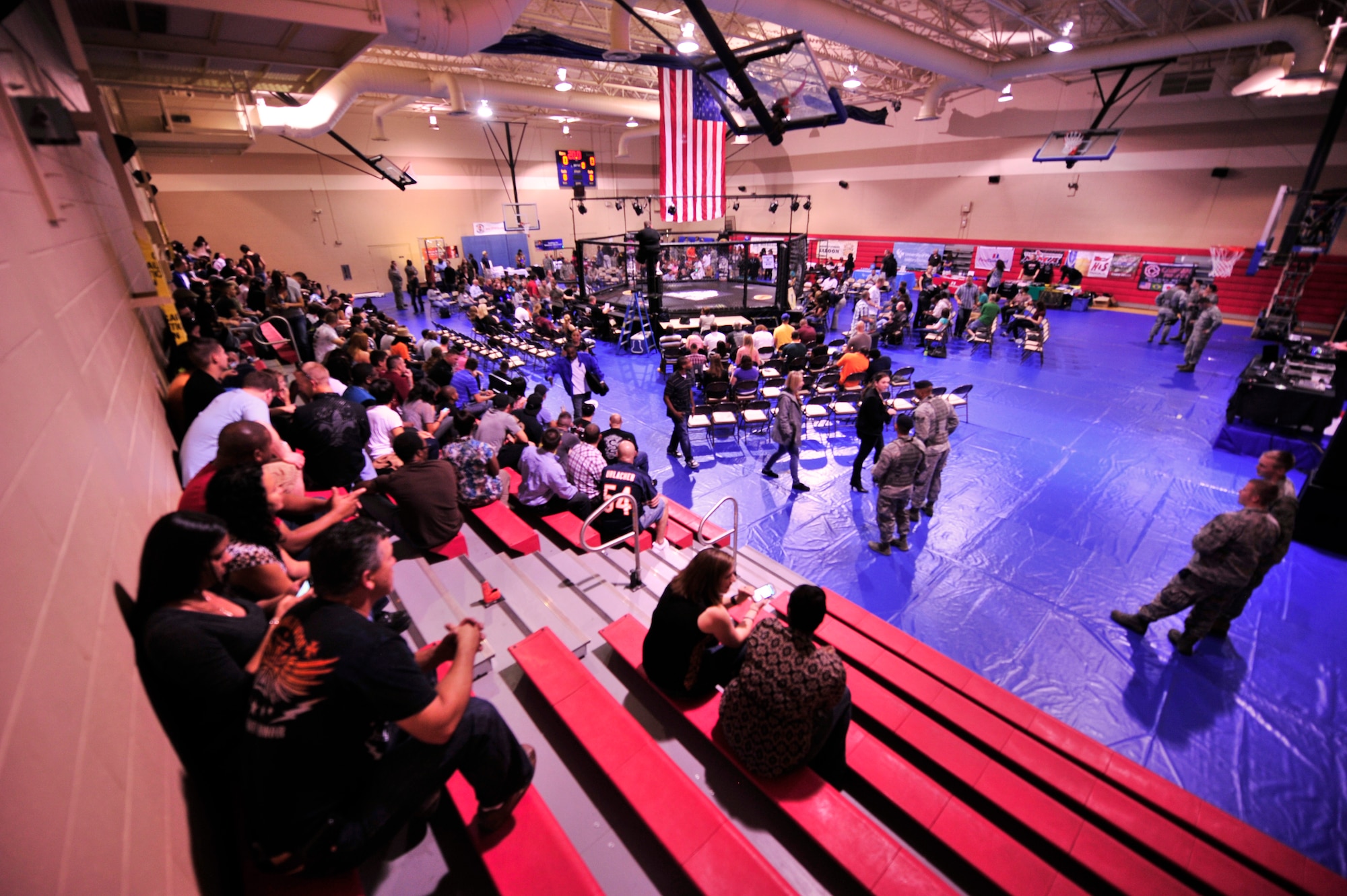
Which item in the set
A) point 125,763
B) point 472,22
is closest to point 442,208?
point 472,22

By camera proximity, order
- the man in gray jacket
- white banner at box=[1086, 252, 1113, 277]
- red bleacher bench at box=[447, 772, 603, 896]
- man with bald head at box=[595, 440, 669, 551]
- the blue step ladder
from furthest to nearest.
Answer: white banner at box=[1086, 252, 1113, 277] < the blue step ladder < the man in gray jacket < man with bald head at box=[595, 440, 669, 551] < red bleacher bench at box=[447, 772, 603, 896]

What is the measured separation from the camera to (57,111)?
282 centimetres

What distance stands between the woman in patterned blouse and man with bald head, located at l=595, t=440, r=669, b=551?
2.27m

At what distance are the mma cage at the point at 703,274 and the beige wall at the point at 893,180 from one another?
5190mm

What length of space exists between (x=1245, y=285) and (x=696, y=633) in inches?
865

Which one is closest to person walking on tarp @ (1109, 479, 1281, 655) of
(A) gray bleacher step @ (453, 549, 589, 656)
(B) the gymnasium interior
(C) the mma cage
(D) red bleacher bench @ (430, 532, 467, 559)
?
(B) the gymnasium interior

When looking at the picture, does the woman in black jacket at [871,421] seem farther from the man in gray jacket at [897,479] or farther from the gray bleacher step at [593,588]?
the gray bleacher step at [593,588]

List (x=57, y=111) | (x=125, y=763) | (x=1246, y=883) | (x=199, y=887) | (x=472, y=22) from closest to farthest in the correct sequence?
(x=125, y=763) → (x=199, y=887) → (x=1246, y=883) → (x=57, y=111) → (x=472, y=22)

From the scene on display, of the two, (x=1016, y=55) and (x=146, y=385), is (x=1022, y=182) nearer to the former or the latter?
(x=1016, y=55)

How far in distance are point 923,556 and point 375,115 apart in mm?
22062

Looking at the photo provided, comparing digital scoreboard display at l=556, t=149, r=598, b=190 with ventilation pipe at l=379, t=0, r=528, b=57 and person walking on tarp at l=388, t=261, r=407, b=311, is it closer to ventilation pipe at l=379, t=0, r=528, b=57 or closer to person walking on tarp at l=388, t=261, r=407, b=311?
person walking on tarp at l=388, t=261, r=407, b=311

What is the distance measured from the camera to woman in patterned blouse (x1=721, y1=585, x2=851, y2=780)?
2.35 metres

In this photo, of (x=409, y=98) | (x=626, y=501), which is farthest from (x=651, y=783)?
(x=409, y=98)

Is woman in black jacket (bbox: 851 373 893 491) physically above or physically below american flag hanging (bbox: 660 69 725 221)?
below
